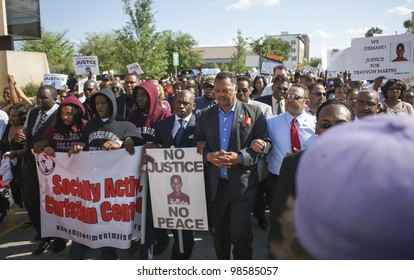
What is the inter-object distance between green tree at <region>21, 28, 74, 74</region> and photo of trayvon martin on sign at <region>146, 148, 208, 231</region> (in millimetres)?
33140

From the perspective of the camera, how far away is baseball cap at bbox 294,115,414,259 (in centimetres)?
67

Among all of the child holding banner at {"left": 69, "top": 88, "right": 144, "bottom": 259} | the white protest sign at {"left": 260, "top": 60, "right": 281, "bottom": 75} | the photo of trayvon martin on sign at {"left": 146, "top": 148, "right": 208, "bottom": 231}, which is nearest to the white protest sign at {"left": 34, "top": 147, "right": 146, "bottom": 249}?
the child holding banner at {"left": 69, "top": 88, "right": 144, "bottom": 259}

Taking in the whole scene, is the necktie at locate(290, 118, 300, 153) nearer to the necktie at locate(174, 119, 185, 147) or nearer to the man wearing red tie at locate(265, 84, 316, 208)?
the man wearing red tie at locate(265, 84, 316, 208)

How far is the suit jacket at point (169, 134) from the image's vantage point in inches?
151

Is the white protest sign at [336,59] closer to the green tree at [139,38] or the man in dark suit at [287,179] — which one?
the man in dark suit at [287,179]

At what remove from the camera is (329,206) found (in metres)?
0.71

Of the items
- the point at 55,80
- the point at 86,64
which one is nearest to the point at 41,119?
the point at 55,80

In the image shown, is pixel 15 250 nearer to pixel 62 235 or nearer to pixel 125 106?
pixel 62 235

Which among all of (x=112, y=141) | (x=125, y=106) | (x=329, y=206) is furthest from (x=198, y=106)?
(x=329, y=206)

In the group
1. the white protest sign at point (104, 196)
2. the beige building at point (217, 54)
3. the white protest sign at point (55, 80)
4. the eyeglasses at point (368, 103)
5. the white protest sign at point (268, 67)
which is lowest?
Answer: the white protest sign at point (104, 196)

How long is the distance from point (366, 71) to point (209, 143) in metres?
3.99

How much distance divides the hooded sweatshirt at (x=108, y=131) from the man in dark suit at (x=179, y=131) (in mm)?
272

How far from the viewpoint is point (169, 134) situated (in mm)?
3861

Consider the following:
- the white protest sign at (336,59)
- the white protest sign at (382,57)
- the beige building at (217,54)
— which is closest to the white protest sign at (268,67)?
the white protest sign at (336,59)
